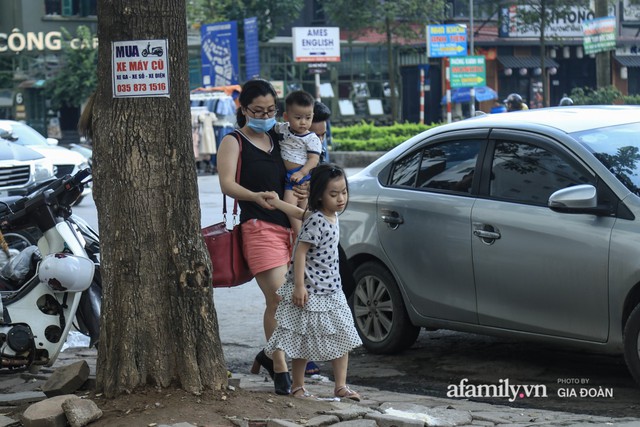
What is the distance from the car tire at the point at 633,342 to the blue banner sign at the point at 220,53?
1053 inches

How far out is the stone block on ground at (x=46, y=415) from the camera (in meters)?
5.31

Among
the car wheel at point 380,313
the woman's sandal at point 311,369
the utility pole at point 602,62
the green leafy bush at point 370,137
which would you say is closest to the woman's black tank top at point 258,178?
the woman's sandal at point 311,369

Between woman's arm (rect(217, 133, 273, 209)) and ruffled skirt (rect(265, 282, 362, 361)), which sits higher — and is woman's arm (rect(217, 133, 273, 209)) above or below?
above

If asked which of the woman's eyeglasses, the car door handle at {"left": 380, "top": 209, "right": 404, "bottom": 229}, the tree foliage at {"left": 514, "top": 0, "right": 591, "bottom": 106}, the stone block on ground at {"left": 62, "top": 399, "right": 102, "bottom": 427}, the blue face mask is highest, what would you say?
the tree foliage at {"left": 514, "top": 0, "right": 591, "bottom": 106}

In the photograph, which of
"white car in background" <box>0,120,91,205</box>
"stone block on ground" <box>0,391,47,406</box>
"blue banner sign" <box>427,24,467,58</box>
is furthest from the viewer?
"blue banner sign" <box>427,24,467,58</box>

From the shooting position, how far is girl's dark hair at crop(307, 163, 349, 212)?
599 cm

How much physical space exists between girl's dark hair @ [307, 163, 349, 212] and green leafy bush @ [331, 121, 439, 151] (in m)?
26.3

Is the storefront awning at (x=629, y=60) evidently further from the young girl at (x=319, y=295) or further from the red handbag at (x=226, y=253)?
the young girl at (x=319, y=295)

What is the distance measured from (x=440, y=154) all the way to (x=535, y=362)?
5.04ft

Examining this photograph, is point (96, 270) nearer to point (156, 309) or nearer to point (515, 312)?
point (156, 309)

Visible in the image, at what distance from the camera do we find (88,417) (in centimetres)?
524

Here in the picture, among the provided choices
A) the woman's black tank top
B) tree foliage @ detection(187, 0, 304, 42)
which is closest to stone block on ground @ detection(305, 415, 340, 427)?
the woman's black tank top

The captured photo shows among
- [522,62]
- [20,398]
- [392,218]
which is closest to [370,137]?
[522,62]

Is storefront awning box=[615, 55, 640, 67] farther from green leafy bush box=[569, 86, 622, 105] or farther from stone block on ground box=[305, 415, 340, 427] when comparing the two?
stone block on ground box=[305, 415, 340, 427]
